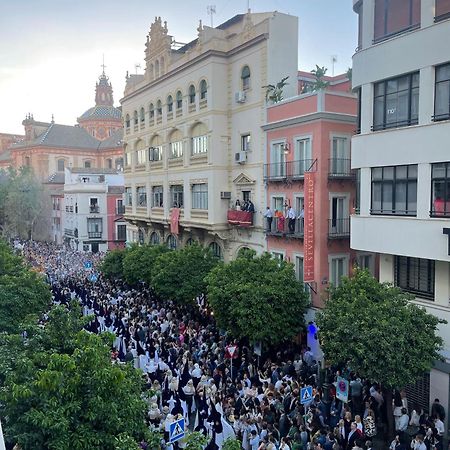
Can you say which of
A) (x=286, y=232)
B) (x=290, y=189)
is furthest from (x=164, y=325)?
(x=290, y=189)

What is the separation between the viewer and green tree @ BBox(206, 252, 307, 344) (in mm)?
18297

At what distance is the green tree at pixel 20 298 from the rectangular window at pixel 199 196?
1179 centimetres

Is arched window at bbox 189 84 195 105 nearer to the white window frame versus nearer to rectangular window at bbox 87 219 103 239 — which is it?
the white window frame

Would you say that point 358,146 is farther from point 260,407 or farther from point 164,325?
point 164,325

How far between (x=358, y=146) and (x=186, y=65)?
1588 cm

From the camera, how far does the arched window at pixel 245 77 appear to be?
87.1ft

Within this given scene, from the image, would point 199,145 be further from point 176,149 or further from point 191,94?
point 176,149

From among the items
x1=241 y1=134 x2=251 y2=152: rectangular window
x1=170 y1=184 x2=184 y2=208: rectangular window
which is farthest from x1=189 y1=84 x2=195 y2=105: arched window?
x1=170 y1=184 x2=184 y2=208: rectangular window

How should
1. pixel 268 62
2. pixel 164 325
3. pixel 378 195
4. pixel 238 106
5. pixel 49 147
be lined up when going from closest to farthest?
pixel 378 195
pixel 164 325
pixel 268 62
pixel 238 106
pixel 49 147

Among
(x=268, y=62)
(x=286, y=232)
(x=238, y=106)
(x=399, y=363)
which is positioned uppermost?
(x=268, y=62)

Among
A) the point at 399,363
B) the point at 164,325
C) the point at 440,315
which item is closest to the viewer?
the point at 399,363

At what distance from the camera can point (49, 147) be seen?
8175 cm

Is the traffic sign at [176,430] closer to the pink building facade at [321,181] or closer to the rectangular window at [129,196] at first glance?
the pink building facade at [321,181]

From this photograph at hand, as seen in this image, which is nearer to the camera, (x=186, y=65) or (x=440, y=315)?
(x=440, y=315)
